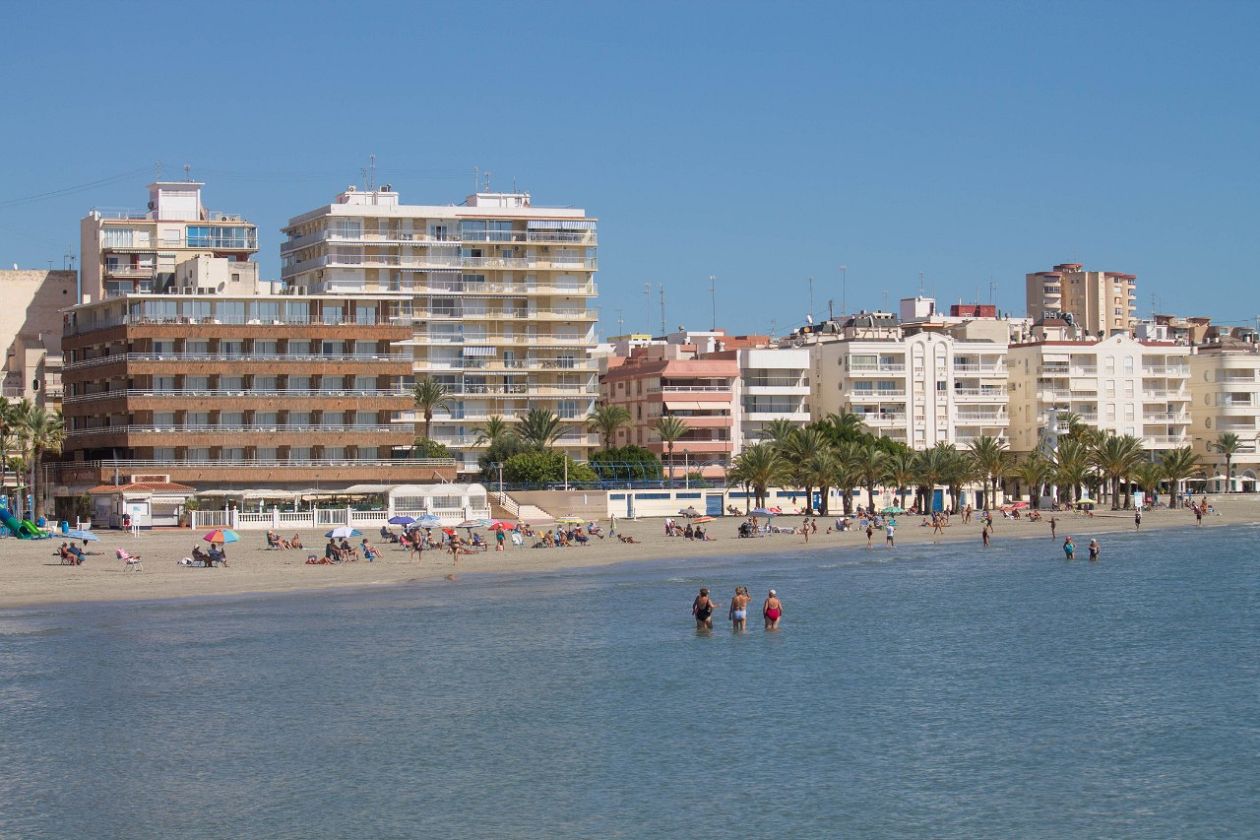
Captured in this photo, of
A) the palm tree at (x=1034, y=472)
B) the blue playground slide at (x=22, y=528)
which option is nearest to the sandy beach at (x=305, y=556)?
the blue playground slide at (x=22, y=528)

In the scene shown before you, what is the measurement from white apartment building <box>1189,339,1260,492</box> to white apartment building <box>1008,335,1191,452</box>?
2.55 m

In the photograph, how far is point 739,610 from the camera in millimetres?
52344

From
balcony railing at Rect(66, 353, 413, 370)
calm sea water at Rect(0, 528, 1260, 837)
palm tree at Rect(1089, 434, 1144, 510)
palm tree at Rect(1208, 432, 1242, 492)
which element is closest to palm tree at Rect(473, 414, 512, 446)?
balcony railing at Rect(66, 353, 413, 370)

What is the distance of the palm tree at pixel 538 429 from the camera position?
120938 millimetres

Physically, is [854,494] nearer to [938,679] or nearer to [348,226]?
[348,226]

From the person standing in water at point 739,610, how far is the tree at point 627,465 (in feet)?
210

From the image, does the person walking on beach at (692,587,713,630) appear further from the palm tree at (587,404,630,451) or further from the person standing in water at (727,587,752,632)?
the palm tree at (587,404,630,451)

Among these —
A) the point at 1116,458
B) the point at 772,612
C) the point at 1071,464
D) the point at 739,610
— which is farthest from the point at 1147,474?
the point at 739,610

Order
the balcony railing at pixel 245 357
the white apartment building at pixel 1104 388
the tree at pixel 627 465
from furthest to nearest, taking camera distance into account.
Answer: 1. the white apartment building at pixel 1104 388
2. the tree at pixel 627 465
3. the balcony railing at pixel 245 357

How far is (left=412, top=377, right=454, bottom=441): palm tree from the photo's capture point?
119 meters

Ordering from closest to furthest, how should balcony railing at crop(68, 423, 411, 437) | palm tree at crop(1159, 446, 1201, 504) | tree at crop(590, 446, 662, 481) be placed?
balcony railing at crop(68, 423, 411, 437)
tree at crop(590, 446, 662, 481)
palm tree at crop(1159, 446, 1201, 504)

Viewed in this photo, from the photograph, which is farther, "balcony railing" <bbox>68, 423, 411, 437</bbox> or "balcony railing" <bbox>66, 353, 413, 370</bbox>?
"balcony railing" <bbox>66, 353, 413, 370</bbox>

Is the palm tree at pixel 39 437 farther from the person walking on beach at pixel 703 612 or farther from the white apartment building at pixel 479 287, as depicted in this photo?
the person walking on beach at pixel 703 612

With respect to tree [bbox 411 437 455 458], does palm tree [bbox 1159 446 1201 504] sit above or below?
below
